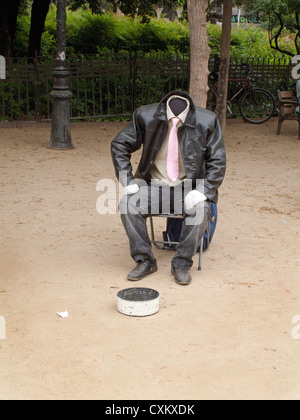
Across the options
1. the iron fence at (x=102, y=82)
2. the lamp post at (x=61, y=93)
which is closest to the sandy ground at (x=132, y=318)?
the lamp post at (x=61, y=93)

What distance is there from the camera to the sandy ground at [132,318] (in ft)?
11.9

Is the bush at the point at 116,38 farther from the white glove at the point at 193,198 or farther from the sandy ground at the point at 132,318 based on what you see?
the white glove at the point at 193,198

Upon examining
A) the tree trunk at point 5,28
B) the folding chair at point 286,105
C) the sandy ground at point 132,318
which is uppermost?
the tree trunk at point 5,28

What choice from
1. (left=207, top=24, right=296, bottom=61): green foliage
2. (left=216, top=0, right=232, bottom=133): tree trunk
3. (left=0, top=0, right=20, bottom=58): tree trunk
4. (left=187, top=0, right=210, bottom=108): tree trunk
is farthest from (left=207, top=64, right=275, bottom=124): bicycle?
(left=187, top=0, right=210, bottom=108): tree trunk

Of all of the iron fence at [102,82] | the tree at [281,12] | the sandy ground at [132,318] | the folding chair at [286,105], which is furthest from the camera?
the tree at [281,12]

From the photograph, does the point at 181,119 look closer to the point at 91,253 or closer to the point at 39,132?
the point at 91,253

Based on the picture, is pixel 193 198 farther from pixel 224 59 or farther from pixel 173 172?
pixel 224 59

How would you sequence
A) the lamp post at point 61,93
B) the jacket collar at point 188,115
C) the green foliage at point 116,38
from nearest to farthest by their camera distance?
the jacket collar at point 188,115
the lamp post at point 61,93
the green foliage at point 116,38

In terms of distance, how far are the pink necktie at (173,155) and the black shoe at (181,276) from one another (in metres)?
0.81

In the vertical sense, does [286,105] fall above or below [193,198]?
below

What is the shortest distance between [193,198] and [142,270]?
729mm

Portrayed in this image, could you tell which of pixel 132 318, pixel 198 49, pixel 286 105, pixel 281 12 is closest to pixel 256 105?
pixel 286 105

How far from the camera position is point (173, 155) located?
551 centimetres
